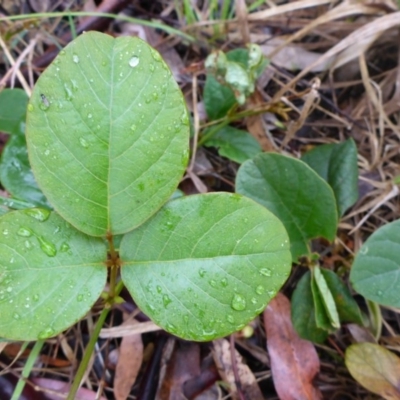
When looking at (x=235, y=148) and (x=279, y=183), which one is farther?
(x=235, y=148)

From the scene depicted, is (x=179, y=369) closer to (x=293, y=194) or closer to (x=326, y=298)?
(x=326, y=298)

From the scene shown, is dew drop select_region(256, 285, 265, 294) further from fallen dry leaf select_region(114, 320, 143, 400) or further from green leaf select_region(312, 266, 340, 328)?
fallen dry leaf select_region(114, 320, 143, 400)

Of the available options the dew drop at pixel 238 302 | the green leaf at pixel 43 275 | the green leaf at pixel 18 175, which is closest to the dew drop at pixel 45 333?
the green leaf at pixel 43 275

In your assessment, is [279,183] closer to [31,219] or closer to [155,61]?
[155,61]

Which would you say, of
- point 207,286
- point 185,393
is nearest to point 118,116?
point 207,286

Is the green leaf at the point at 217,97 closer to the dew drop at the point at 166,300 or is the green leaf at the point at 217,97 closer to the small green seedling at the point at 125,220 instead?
the small green seedling at the point at 125,220
